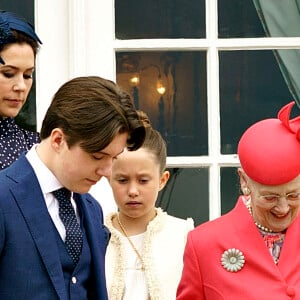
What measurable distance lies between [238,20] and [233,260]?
1.37m

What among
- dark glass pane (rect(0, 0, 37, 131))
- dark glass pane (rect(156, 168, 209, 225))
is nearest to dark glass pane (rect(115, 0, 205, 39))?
dark glass pane (rect(0, 0, 37, 131))

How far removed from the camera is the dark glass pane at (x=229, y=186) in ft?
14.1

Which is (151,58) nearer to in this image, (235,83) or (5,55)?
(235,83)

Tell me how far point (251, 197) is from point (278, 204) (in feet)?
0.40

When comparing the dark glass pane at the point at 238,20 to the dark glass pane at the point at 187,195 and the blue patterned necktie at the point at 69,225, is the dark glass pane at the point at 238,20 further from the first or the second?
the blue patterned necktie at the point at 69,225

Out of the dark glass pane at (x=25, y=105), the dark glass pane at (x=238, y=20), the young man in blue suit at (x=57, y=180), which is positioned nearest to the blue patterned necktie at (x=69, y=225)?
the young man in blue suit at (x=57, y=180)

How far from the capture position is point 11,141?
11.2ft

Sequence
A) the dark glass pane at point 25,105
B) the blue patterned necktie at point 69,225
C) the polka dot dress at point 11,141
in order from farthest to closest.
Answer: the dark glass pane at point 25,105
the polka dot dress at point 11,141
the blue patterned necktie at point 69,225

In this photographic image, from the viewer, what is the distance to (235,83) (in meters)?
4.34

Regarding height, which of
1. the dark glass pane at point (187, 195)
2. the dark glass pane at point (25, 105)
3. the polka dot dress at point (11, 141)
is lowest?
the dark glass pane at point (187, 195)

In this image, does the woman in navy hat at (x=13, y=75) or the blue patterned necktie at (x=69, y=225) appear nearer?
the blue patterned necktie at (x=69, y=225)

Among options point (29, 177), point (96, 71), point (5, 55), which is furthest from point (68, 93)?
point (96, 71)

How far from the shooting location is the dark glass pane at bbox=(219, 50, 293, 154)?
14.2 feet

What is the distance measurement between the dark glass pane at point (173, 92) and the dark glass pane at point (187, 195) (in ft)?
0.29
